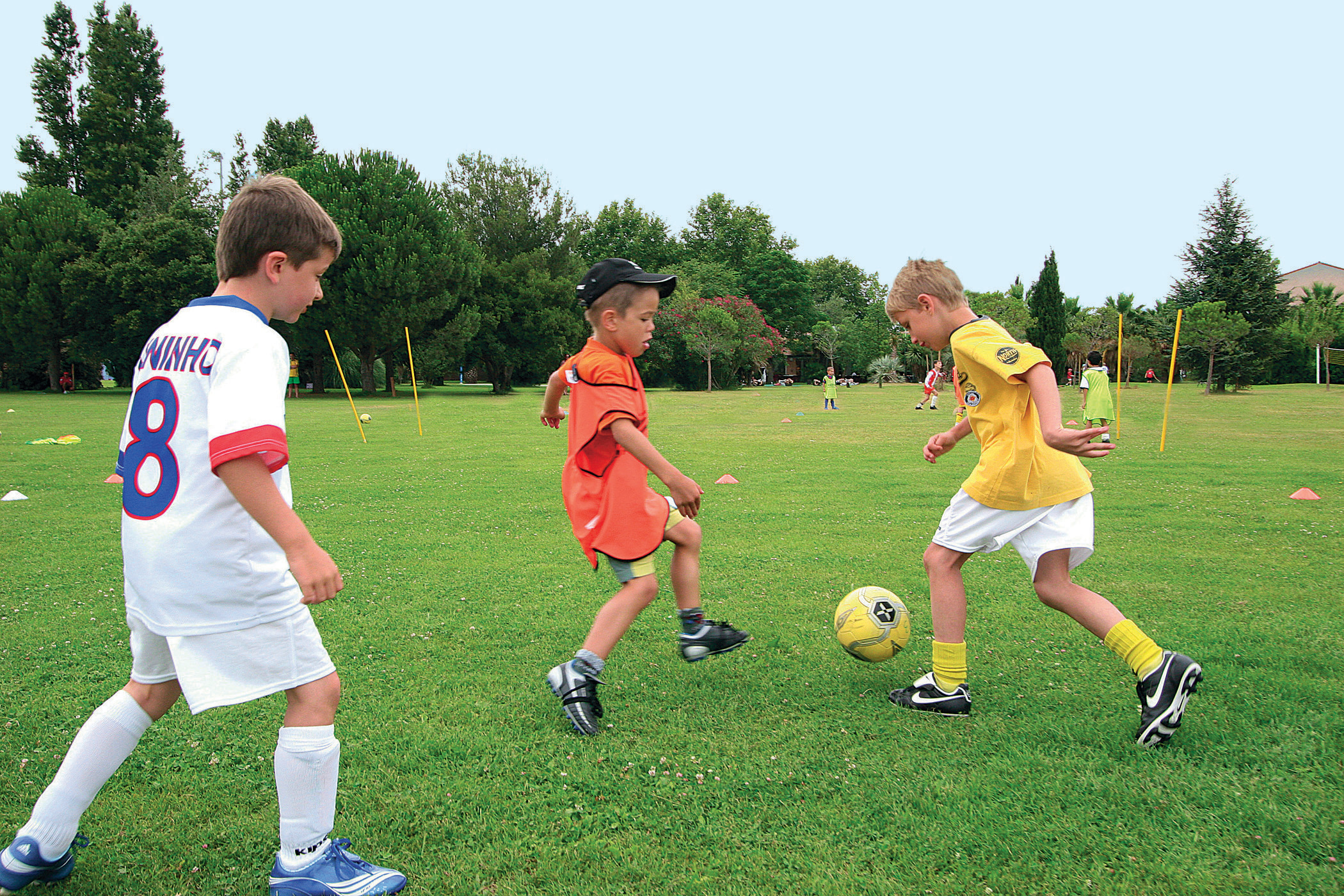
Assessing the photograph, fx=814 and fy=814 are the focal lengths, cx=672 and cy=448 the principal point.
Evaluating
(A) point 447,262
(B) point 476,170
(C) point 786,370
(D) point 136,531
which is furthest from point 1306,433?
(C) point 786,370

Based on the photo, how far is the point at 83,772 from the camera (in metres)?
2.38

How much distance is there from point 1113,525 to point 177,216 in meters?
48.5

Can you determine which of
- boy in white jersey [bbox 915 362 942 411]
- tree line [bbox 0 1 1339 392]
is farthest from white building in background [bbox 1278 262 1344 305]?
boy in white jersey [bbox 915 362 942 411]

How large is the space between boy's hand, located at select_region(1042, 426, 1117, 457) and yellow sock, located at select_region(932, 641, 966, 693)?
108cm

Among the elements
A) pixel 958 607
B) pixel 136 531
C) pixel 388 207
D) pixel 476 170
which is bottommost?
pixel 958 607

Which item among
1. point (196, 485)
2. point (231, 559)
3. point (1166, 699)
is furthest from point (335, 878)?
point (1166, 699)

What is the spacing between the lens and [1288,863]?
2568 millimetres

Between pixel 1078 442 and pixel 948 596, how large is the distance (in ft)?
3.36

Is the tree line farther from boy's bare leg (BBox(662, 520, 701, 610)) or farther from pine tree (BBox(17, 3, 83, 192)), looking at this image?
boy's bare leg (BBox(662, 520, 701, 610))

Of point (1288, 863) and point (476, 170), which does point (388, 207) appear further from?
point (1288, 863)

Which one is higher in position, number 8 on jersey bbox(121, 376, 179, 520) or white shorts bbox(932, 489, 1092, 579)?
number 8 on jersey bbox(121, 376, 179, 520)

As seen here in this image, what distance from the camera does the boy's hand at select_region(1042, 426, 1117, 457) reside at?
3.18 metres

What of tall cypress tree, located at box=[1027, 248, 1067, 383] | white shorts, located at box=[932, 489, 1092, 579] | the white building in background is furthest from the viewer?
the white building in background

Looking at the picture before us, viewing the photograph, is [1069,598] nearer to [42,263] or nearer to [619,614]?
[619,614]
